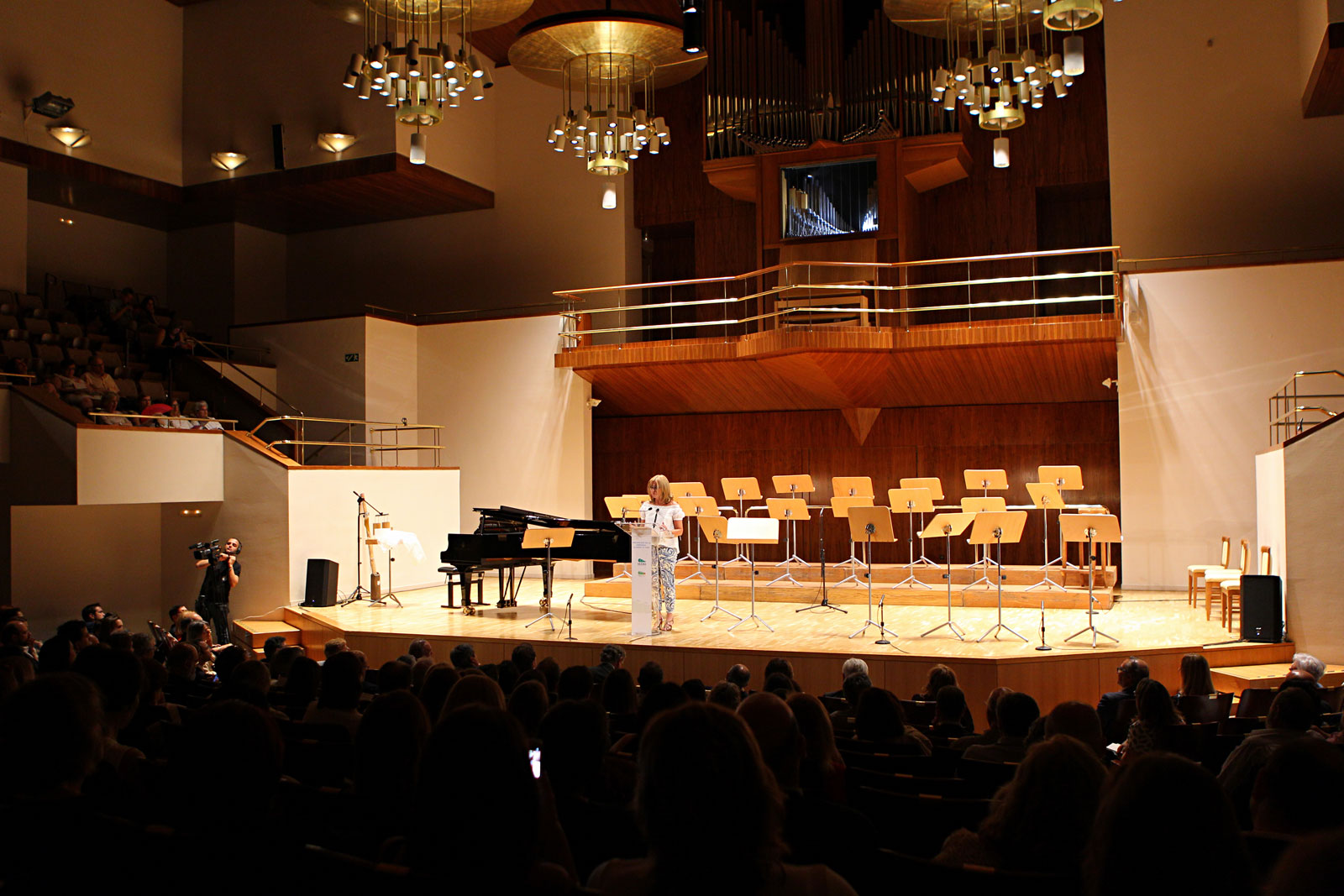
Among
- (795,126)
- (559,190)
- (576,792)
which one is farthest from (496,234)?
(576,792)

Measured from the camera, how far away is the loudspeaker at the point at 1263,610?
8.12m

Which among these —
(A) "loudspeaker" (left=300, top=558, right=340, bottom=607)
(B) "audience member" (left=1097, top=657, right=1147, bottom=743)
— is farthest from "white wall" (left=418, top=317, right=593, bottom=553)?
(B) "audience member" (left=1097, top=657, right=1147, bottom=743)

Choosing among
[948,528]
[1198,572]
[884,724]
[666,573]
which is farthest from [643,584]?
[1198,572]

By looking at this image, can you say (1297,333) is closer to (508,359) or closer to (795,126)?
(795,126)

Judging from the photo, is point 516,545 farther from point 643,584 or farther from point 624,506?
point 624,506

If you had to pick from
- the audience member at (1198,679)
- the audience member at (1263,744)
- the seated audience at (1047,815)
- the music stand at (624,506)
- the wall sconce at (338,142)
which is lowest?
the audience member at (1198,679)

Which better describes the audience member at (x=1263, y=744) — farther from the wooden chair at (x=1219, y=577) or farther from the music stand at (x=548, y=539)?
the music stand at (x=548, y=539)

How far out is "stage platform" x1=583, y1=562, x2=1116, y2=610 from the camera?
34.8 feet

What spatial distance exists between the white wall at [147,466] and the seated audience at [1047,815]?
1070cm

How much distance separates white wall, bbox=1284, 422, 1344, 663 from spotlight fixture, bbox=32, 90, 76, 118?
1479 cm

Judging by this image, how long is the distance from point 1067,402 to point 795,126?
4.95 m

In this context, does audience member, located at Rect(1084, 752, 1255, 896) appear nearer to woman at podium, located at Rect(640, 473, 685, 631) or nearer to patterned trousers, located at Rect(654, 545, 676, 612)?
woman at podium, located at Rect(640, 473, 685, 631)

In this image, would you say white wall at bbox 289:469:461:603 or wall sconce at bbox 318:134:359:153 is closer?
white wall at bbox 289:469:461:603

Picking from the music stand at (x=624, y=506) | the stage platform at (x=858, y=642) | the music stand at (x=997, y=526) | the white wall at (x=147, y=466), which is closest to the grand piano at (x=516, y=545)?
the stage platform at (x=858, y=642)
